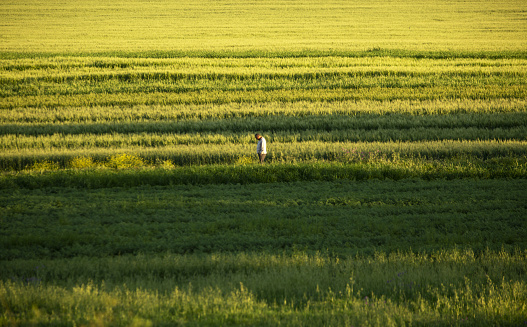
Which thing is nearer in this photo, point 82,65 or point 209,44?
point 82,65

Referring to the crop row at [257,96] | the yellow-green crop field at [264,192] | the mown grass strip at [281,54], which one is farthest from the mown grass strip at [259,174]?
the mown grass strip at [281,54]

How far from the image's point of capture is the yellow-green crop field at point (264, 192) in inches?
250

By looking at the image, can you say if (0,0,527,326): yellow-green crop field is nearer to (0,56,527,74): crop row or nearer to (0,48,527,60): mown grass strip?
(0,56,527,74): crop row

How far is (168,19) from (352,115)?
189 ft

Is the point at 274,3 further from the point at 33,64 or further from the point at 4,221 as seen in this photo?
the point at 4,221

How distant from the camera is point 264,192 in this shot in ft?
42.1

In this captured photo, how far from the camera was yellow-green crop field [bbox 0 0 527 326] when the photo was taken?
635cm

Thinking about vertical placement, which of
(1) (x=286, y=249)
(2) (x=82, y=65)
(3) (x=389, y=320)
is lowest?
(1) (x=286, y=249)

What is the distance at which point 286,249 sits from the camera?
29.6 ft

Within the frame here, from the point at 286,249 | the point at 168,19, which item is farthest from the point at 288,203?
the point at 168,19

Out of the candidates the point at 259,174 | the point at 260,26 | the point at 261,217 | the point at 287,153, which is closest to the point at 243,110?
the point at 287,153

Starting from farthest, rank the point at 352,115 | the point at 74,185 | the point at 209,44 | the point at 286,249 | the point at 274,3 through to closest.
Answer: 1. the point at 274,3
2. the point at 209,44
3. the point at 352,115
4. the point at 74,185
5. the point at 286,249

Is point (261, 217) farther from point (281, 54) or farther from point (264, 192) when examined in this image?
point (281, 54)

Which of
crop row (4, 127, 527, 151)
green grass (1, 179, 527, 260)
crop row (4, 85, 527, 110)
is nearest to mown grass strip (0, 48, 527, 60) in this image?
crop row (4, 85, 527, 110)
